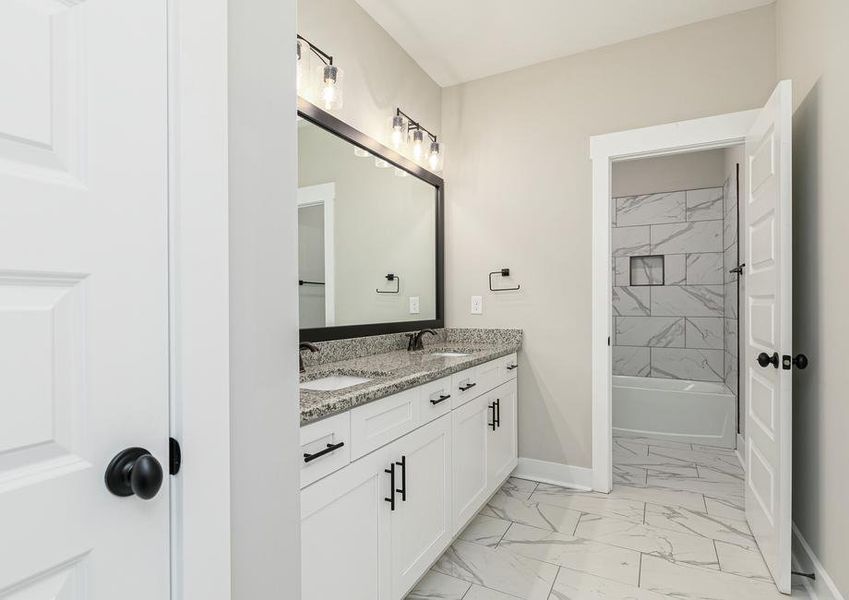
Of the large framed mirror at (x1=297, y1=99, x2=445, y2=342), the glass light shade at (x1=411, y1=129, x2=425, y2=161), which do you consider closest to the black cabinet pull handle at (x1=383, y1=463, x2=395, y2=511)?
the large framed mirror at (x1=297, y1=99, x2=445, y2=342)

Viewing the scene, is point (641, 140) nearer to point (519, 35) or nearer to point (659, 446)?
point (519, 35)

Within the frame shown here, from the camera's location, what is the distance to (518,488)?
2.82m

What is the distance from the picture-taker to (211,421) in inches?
28.0

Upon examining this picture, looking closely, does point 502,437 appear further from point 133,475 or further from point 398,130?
point 133,475

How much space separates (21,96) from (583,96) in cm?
292

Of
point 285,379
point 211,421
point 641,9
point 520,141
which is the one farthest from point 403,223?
point 211,421

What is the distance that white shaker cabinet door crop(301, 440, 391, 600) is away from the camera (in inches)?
47.7

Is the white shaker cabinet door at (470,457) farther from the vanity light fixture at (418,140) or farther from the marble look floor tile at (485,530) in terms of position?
the vanity light fixture at (418,140)

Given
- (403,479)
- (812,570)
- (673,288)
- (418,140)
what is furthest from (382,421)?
(673,288)

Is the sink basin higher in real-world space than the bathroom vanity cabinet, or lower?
higher

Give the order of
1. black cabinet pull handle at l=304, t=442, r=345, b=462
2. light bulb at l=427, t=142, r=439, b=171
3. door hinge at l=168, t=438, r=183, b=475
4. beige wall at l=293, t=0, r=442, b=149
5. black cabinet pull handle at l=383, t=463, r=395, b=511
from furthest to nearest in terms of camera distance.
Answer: light bulb at l=427, t=142, r=439, b=171
beige wall at l=293, t=0, r=442, b=149
black cabinet pull handle at l=383, t=463, r=395, b=511
black cabinet pull handle at l=304, t=442, r=345, b=462
door hinge at l=168, t=438, r=183, b=475

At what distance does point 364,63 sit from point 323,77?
488mm

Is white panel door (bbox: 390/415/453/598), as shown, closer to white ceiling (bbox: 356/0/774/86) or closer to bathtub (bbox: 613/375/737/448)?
white ceiling (bbox: 356/0/774/86)

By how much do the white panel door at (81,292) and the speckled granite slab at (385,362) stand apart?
1.86 ft
